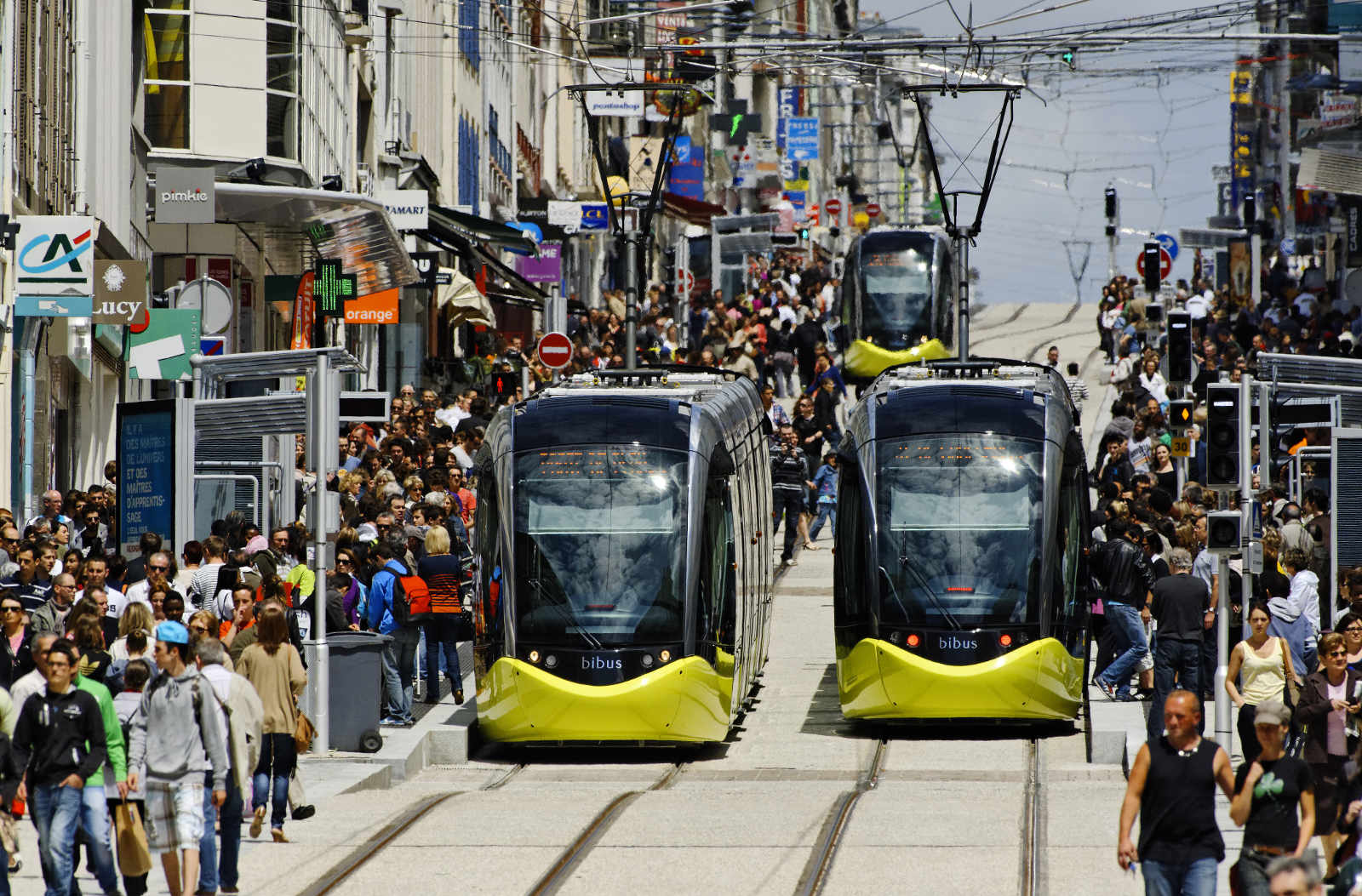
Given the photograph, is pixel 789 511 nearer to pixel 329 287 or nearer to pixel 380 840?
pixel 329 287

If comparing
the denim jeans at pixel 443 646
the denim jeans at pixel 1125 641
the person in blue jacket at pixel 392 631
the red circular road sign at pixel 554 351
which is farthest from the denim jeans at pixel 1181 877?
the red circular road sign at pixel 554 351

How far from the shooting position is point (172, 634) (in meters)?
13.1

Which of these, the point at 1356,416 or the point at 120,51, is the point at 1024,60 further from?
the point at 1356,416

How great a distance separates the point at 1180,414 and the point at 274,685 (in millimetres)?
14649

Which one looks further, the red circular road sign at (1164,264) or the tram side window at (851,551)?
the red circular road sign at (1164,264)

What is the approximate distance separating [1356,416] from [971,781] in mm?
6874

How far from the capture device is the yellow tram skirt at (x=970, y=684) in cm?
2020

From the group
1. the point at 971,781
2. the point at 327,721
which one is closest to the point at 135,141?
the point at 327,721

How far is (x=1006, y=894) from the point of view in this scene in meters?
13.4

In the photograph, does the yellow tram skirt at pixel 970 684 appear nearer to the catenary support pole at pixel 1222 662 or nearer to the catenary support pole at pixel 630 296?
the catenary support pole at pixel 1222 662

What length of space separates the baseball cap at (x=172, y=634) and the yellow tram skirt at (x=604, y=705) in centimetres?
621

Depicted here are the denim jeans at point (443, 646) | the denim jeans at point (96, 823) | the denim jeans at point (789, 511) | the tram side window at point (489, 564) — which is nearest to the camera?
the denim jeans at point (96, 823)

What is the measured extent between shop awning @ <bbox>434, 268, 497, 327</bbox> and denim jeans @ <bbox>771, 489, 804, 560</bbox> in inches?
594

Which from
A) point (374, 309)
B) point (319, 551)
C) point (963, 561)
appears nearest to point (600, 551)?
point (319, 551)
